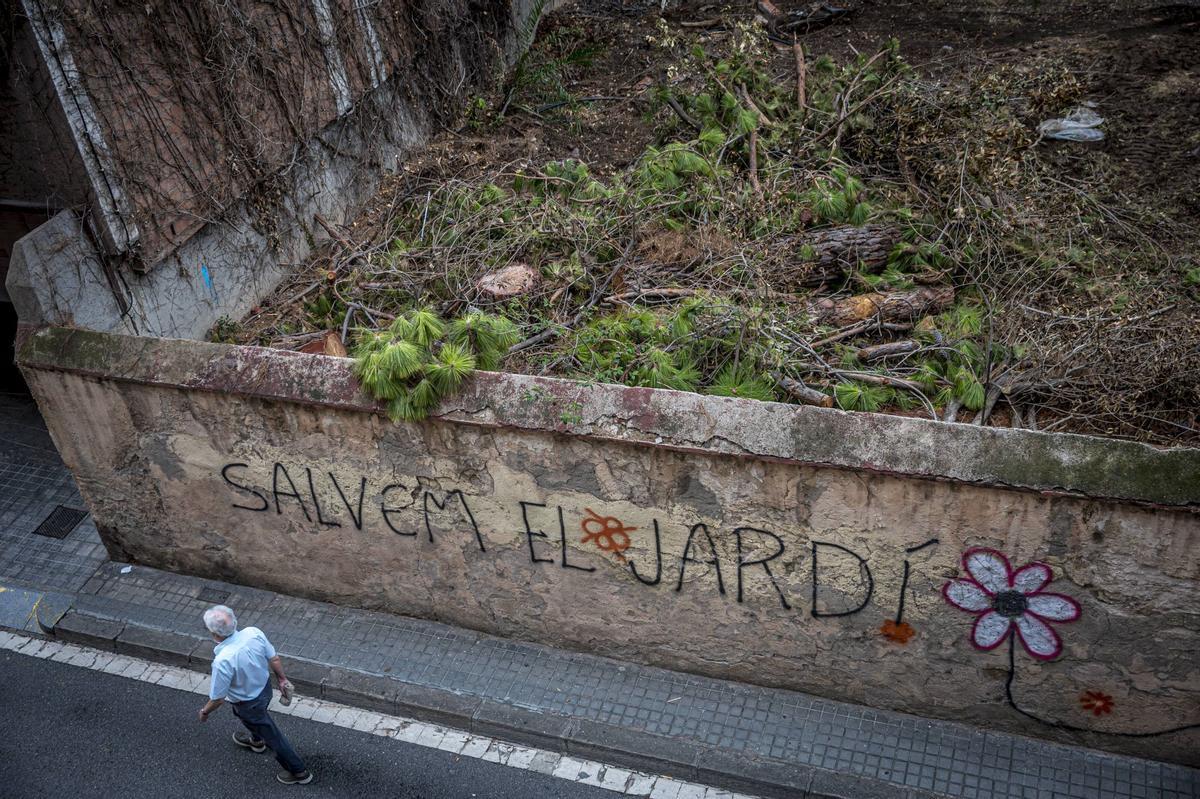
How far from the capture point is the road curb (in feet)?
17.0

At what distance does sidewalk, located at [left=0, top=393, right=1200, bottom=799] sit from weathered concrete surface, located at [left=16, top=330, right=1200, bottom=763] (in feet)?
0.47

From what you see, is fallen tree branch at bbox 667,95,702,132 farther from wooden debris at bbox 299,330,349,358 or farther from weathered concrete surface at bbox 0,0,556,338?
wooden debris at bbox 299,330,349,358

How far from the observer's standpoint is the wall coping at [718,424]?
438cm

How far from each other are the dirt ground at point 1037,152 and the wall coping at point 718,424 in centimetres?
123

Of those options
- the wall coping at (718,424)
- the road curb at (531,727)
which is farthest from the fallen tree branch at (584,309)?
the road curb at (531,727)

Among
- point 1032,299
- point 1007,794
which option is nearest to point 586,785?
point 1007,794

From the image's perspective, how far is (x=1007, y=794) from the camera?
4.99 metres

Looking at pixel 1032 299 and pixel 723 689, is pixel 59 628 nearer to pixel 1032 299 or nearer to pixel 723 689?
pixel 723 689

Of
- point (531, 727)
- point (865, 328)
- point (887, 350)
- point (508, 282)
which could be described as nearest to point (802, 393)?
point (887, 350)

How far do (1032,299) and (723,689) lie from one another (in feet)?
12.0

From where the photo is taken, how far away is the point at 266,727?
520 centimetres

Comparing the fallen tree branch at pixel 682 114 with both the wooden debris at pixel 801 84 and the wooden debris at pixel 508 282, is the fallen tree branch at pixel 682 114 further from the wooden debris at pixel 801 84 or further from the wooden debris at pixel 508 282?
the wooden debris at pixel 508 282

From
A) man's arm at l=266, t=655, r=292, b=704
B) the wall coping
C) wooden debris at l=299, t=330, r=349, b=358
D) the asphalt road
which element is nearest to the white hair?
man's arm at l=266, t=655, r=292, b=704

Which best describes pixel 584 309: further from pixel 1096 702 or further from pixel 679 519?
pixel 1096 702
